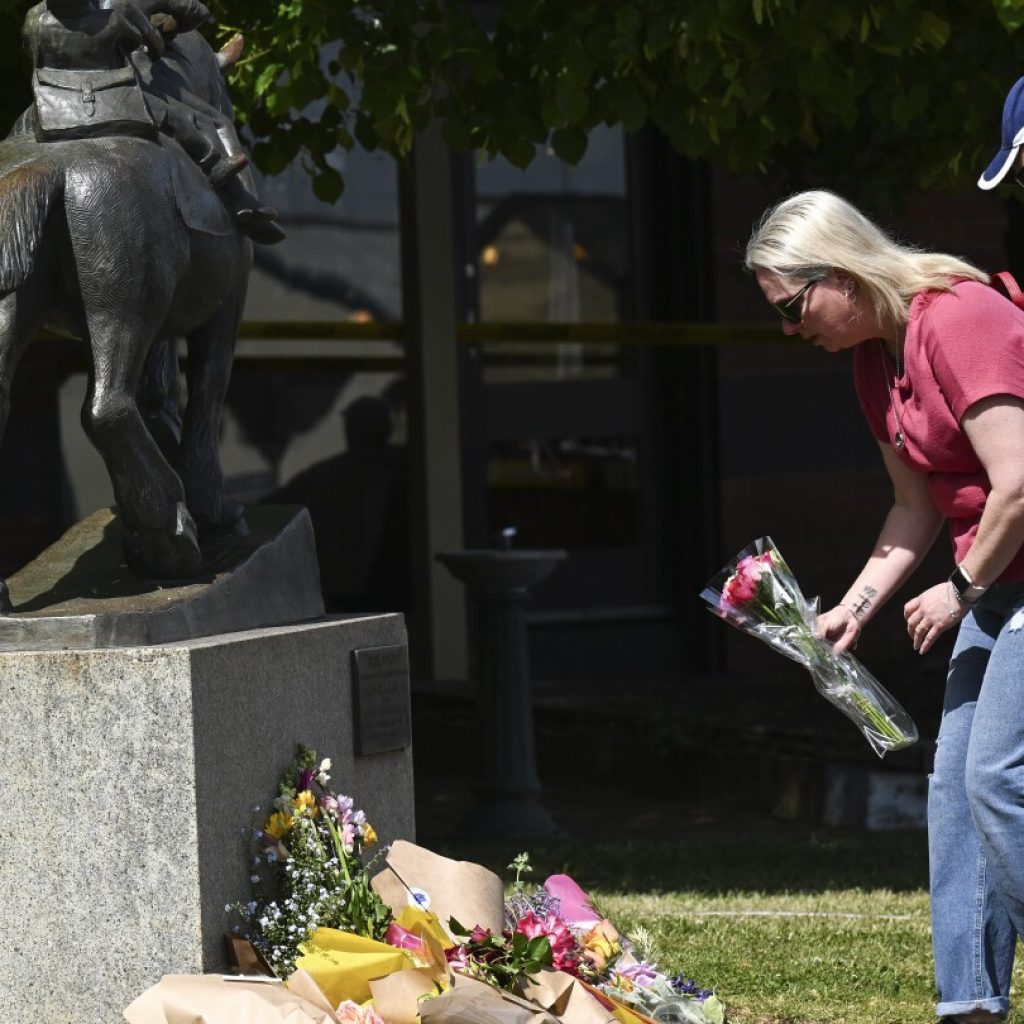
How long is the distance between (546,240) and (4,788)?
30.3 feet

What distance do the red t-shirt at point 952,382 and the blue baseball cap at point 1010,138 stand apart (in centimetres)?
25

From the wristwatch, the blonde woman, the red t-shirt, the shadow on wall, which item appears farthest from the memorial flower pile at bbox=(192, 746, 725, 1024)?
the shadow on wall

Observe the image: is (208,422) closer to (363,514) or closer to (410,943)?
(410,943)

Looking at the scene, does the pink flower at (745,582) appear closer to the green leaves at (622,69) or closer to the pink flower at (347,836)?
the pink flower at (347,836)

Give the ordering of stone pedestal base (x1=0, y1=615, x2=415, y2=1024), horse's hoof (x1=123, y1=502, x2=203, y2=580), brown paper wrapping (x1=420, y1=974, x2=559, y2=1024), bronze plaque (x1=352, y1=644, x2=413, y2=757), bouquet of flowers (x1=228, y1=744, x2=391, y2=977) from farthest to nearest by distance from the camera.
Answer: bronze plaque (x1=352, y1=644, x2=413, y2=757)
horse's hoof (x1=123, y1=502, x2=203, y2=580)
bouquet of flowers (x1=228, y1=744, x2=391, y2=977)
stone pedestal base (x1=0, y1=615, x2=415, y2=1024)
brown paper wrapping (x1=420, y1=974, x2=559, y2=1024)

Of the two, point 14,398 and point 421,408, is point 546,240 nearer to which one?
point 421,408

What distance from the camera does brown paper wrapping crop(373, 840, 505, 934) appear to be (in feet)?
13.4

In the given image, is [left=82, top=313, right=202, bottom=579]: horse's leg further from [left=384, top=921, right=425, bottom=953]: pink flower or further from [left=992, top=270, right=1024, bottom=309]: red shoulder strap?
[left=992, top=270, right=1024, bottom=309]: red shoulder strap

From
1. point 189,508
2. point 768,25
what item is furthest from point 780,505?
point 189,508

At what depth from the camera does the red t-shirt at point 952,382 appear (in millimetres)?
3996

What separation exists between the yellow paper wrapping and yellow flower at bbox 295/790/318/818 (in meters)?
0.55

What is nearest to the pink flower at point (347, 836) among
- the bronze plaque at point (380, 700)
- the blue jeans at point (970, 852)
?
the bronze plaque at point (380, 700)

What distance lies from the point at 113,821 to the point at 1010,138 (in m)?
2.38

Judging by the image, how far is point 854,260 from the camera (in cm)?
416
